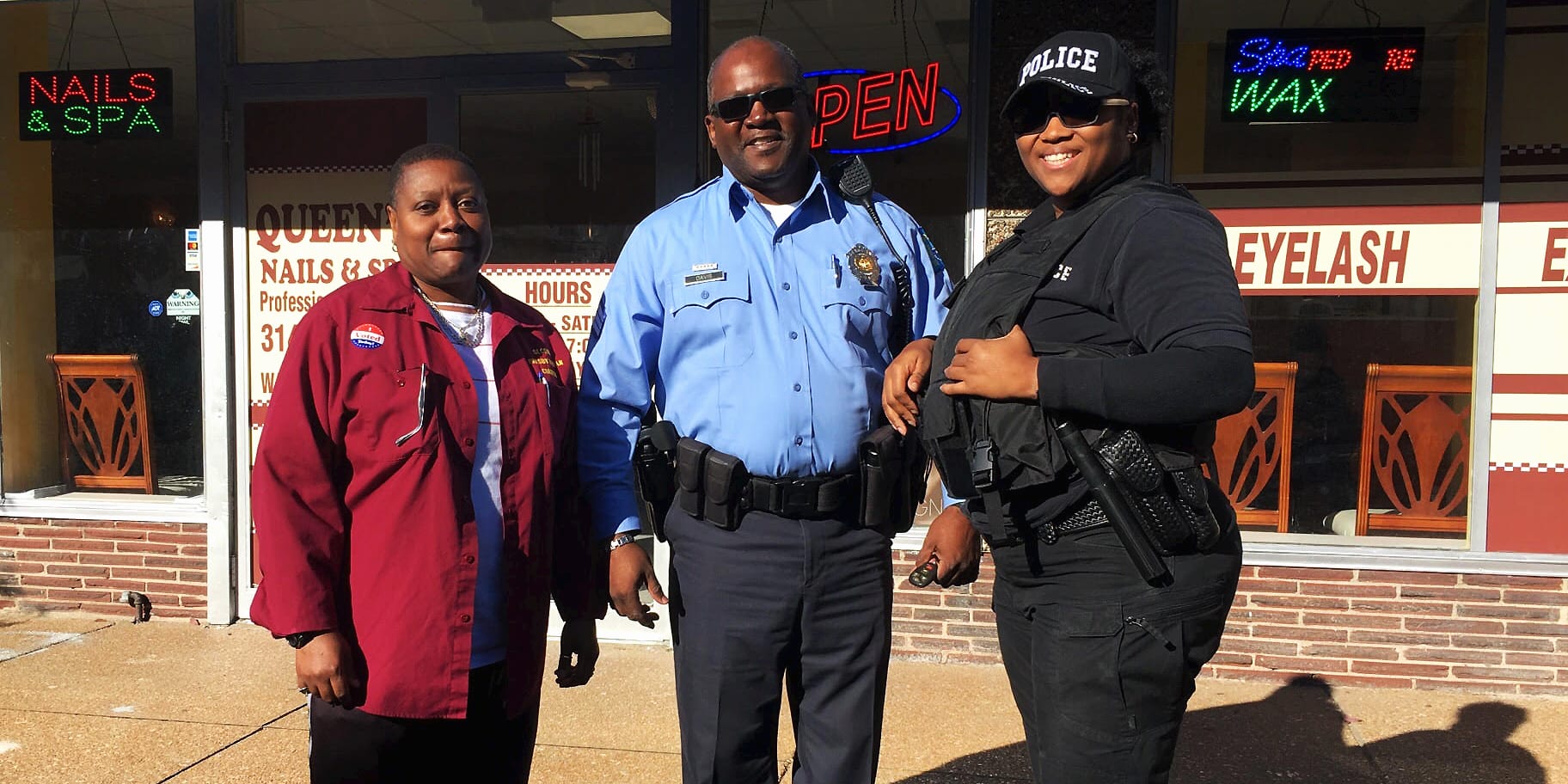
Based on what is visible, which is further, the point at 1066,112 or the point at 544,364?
the point at 544,364

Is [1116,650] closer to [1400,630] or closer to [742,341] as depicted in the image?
[742,341]

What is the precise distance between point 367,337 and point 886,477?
3.67 ft

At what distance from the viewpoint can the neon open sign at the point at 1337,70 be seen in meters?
4.71

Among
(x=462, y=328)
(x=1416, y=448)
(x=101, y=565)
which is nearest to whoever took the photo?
(x=462, y=328)

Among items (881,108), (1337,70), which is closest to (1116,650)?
(881,108)

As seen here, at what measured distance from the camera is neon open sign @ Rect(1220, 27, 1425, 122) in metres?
4.71

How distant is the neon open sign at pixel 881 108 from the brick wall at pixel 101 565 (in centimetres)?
360

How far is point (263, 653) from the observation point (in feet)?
16.7

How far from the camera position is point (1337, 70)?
15.5 ft

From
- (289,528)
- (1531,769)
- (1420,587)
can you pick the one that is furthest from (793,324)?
(1420,587)

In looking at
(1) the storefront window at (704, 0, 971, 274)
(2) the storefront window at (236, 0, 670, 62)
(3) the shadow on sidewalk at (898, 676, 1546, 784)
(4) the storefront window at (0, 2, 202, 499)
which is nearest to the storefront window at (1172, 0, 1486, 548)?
(3) the shadow on sidewalk at (898, 676, 1546, 784)

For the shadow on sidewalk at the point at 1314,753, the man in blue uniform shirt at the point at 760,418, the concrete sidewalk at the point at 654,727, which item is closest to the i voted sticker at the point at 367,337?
the man in blue uniform shirt at the point at 760,418

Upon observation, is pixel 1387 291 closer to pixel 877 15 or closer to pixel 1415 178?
pixel 1415 178

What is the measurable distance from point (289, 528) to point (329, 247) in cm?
366
